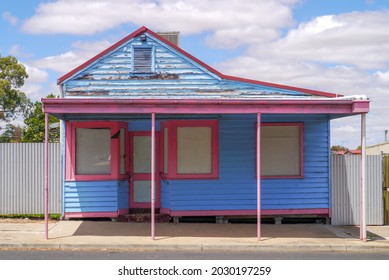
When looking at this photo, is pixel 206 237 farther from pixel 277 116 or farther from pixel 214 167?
pixel 277 116

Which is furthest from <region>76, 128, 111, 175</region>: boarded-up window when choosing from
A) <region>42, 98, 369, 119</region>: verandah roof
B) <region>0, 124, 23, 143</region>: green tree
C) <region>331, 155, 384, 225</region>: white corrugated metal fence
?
<region>0, 124, 23, 143</region>: green tree

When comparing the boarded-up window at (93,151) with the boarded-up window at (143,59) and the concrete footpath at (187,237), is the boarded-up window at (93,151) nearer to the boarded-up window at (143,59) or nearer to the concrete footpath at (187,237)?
the concrete footpath at (187,237)

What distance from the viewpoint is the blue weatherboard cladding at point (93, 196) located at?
1495 cm

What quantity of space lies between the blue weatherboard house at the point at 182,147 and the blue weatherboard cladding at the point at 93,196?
0.03 metres

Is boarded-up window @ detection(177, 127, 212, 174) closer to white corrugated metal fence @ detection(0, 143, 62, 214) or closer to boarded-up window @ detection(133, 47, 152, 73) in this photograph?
boarded-up window @ detection(133, 47, 152, 73)

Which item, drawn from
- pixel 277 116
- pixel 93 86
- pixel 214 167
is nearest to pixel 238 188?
pixel 214 167

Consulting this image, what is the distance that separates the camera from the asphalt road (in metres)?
10.9

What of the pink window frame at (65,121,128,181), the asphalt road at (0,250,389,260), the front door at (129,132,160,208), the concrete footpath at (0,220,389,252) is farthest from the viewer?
the front door at (129,132,160,208)

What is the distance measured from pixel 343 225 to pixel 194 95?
5237mm

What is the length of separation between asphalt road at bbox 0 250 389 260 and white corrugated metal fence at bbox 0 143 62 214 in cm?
400

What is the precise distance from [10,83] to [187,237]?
3681 centimetres

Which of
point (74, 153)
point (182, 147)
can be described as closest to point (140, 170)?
point (182, 147)

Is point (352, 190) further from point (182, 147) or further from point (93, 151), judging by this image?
point (93, 151)

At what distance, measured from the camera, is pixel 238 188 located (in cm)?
1511
